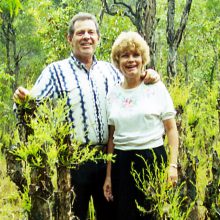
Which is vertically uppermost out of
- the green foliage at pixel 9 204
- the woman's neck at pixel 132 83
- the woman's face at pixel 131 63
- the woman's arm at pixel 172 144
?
the woman's face at pixel 131 63

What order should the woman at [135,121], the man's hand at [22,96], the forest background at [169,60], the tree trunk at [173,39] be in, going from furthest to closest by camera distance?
the tree trunk at [173,39]
the forest background at [169,60]
the woman at [135,121]
the man's hand at [22,96]

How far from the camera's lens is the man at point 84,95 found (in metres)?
3.29

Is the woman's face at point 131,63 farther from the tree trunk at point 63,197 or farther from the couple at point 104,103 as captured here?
the tree trunk at point 63,197

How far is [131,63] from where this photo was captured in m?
2.97

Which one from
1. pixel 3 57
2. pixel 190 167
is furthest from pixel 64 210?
pixel 3 57

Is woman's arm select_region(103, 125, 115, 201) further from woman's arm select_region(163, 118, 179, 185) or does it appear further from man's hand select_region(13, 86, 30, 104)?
man's hand select_region(13, 86, 30, 104)

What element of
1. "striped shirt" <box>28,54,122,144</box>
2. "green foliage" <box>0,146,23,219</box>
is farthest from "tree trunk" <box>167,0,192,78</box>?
"striped shirt" <box>28,54,122,144</box>

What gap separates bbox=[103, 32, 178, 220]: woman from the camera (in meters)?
2.96

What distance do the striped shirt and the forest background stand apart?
255 mm

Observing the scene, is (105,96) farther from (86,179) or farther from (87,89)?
(86,179)

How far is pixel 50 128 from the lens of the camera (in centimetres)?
255

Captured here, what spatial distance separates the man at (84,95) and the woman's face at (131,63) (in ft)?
1.42

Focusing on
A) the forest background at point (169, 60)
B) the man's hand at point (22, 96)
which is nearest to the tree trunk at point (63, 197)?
the forest background at point (169, 60)

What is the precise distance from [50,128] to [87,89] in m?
0.85
